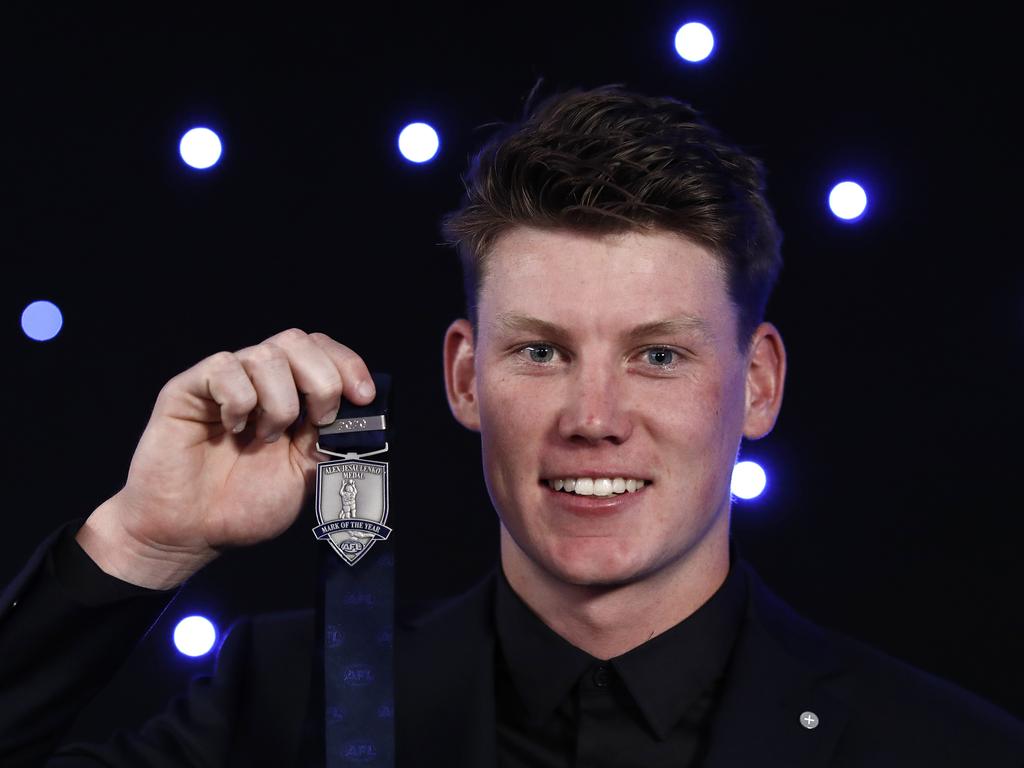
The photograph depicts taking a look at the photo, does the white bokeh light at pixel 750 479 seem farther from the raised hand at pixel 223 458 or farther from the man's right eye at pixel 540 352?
the raised hand at pixel 223 458

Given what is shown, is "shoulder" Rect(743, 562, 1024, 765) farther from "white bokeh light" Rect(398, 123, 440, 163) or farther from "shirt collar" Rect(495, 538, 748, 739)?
"white bokeh light" Rect(398, 123, 440, 163)

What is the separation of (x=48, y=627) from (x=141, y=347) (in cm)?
105

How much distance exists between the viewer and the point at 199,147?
3180mm

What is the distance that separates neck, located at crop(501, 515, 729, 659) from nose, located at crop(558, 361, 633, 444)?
25 cm

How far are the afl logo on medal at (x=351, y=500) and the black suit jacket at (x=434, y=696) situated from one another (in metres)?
0.30

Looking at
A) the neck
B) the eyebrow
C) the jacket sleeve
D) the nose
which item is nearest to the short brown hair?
the eyebrow

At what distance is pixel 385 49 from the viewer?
326cm

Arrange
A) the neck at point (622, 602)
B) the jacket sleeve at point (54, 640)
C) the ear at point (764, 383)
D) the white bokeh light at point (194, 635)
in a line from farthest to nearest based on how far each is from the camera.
A: the white bokeh light at point (194, 635)
the ear at point (764, 383)
the neck at point (622, 602)
the jacket sleeve at point (54, 640)

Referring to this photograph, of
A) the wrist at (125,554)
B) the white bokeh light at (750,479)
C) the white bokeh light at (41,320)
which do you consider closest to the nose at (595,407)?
the wrist at (125,554)

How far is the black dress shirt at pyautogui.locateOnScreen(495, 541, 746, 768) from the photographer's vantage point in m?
2.44

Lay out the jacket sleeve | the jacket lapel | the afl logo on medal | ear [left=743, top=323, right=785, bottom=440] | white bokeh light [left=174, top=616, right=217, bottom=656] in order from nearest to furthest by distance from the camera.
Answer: the afl logo on medal, the jacket sleeve, the jacket lapel, ear [left=743, top=323, right=785, bottom=440], white bokeh light [left=174, top=616, right=217, bottom=656]

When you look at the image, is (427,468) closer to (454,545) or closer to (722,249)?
(454,545)

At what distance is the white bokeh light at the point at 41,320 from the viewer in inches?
124

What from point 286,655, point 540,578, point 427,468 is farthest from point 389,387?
point 427,468
